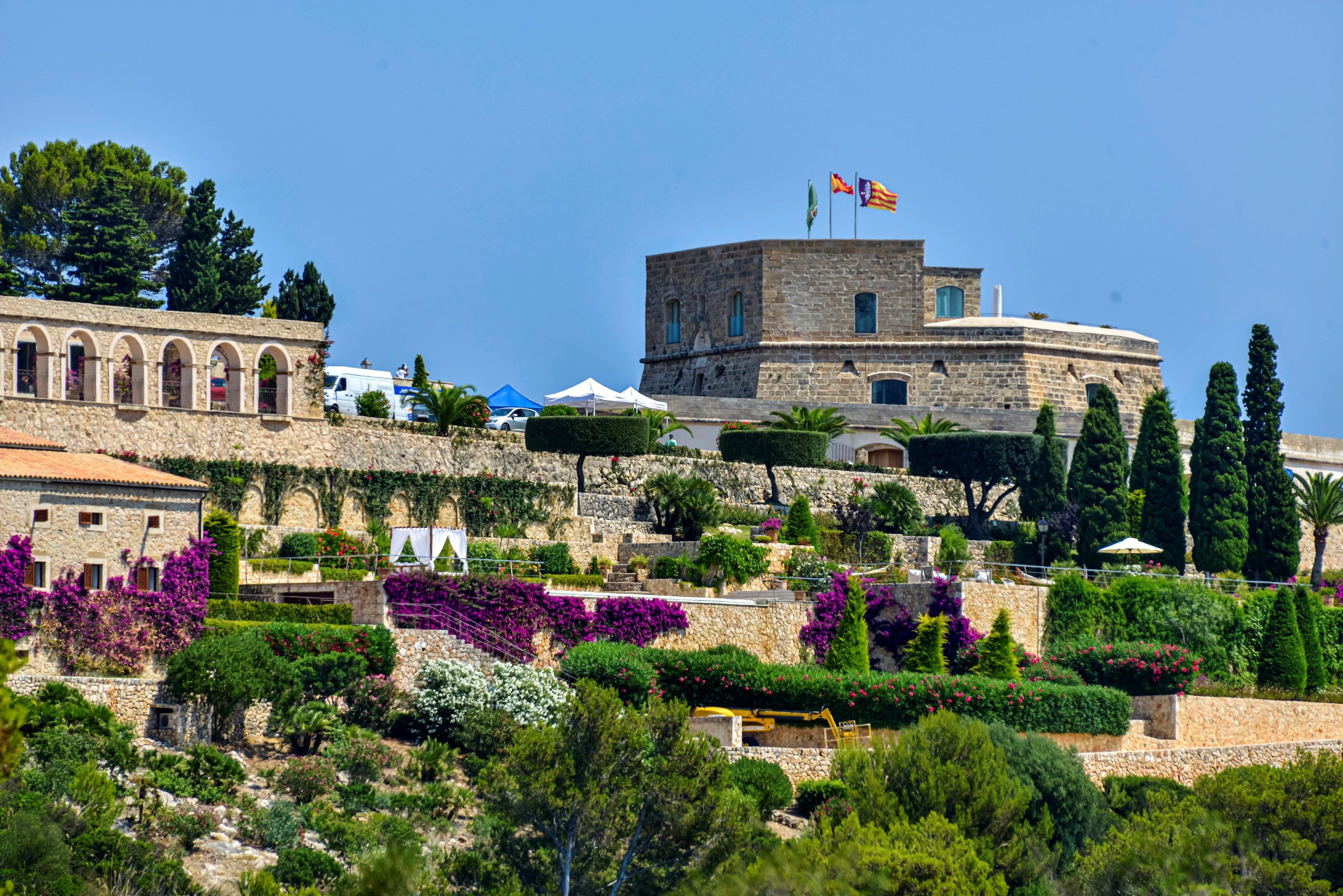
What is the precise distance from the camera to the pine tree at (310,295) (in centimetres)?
5381

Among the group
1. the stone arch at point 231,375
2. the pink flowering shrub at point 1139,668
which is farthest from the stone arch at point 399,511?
the pink flowering shrub at point 1139,668

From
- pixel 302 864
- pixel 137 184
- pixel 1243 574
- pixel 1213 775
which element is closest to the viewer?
pixel 302 864

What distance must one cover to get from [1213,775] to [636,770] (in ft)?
42.2

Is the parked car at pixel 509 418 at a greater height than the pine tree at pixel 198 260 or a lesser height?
lesser

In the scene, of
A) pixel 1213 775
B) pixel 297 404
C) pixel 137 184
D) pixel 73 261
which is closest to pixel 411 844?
pixel 1213 775

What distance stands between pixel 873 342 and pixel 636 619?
1029 inches

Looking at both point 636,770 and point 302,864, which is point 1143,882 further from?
point 302,864

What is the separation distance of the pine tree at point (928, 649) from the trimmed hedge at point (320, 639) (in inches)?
390

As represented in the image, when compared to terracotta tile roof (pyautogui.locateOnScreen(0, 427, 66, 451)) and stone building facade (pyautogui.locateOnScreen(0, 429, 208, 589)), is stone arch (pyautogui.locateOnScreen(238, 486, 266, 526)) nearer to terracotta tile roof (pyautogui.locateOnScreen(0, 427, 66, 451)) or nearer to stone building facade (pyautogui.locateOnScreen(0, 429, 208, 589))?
terracotta tile roof (pyautogui.locateOnScreen(0, 427, 66, 451))

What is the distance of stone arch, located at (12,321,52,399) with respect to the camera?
3631 centimetres

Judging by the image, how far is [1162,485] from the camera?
140 ft

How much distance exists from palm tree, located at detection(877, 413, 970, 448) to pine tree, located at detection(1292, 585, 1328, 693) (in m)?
12.6

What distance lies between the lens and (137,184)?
52.1 metres

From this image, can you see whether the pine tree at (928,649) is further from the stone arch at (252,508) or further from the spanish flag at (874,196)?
the spanish flag at (874,196)
